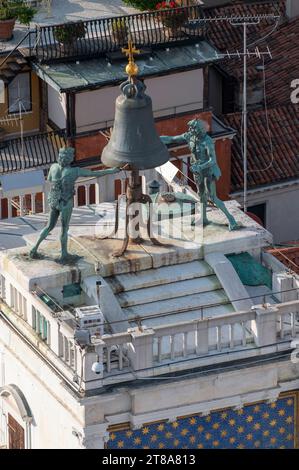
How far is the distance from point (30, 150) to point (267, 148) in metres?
8.75

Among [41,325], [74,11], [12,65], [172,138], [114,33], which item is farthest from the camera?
[74,11]

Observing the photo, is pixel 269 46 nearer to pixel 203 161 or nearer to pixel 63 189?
pixel 203 161

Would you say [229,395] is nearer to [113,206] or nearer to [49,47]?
[113,206]

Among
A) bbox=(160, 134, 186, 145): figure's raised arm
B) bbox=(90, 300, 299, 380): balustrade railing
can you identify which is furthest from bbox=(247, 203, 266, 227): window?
bbox=(90, 300, 299, 380): balustrade railing

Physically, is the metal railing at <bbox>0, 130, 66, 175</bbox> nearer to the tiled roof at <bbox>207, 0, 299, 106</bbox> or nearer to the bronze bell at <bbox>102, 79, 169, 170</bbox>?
the tiled roof at <bbox>207, 0, 299, 106</bbox>

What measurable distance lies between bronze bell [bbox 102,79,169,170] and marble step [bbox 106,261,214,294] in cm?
230

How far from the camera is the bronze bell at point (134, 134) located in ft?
173

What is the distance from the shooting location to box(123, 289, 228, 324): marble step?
53062mm

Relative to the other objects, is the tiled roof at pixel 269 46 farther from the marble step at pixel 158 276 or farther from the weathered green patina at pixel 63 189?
the weathered green patina at pixel 63 189

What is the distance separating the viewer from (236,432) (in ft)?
174

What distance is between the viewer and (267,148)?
261 ft

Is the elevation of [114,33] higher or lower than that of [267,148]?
higher

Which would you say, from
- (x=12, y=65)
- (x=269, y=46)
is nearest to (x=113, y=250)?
(x=12, y=65)

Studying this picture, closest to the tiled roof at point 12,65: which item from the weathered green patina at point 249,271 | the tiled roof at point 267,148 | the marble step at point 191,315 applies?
the tiled roof at point 267,148
